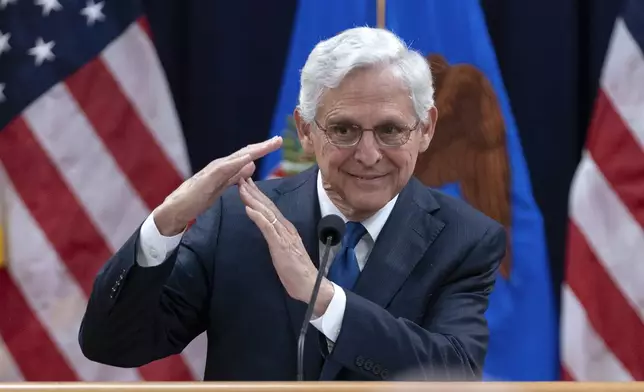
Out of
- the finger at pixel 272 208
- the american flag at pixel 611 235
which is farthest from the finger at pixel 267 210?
the american flag at pixel 611 235

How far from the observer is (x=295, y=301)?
Answer: 1.69m

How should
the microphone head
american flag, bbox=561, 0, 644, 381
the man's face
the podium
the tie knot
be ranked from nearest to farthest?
1. the podium
2. the microphone head
3. the man's face
4. the tie knot
5. american flag, bbox=561, 0, 644, 381

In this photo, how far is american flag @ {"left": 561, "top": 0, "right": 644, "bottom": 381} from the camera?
2.74 metres

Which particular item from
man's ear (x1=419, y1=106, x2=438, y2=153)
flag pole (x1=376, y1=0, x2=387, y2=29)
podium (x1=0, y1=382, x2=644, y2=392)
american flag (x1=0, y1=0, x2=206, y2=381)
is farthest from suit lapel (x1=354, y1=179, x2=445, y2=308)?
american flag (x1=0, y1=0, x2=206, y2=381)

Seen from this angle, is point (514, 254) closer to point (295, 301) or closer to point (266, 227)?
point (295, 301)

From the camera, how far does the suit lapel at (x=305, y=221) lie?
5.48 feet

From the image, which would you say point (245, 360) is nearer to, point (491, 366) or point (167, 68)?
point (491, 366)

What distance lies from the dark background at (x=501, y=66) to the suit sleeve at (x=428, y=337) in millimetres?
1246

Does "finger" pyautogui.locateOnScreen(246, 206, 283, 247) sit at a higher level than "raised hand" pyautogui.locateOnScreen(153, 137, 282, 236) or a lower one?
lower

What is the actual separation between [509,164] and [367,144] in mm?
1242

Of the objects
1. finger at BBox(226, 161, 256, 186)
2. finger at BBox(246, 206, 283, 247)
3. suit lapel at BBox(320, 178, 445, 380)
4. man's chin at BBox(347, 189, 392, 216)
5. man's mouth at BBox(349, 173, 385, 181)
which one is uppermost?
finger at BBox(226, 161, 256, 186)

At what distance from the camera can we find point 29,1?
9.32 ft

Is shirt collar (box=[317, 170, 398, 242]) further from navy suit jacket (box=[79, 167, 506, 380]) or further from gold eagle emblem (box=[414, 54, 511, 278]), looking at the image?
gold eagle emblem (box=[414, 54, 511, 278])

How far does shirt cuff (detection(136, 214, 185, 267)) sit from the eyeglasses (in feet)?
1.17
